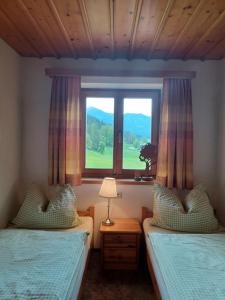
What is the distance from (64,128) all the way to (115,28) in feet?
4.02

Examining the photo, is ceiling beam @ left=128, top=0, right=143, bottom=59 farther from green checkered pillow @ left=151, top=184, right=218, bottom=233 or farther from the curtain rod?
green checkered pillow @ left=151, top=184, right=218, bottom=233

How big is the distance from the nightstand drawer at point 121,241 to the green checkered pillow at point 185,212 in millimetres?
278

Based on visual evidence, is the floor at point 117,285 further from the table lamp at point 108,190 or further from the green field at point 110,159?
the green field at point 110,159

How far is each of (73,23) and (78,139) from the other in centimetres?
124

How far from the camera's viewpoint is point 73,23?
2.14 m

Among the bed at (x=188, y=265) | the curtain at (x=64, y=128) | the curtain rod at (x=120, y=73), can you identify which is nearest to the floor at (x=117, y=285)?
the bed at (x=188, y=265)

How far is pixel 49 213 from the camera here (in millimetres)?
2629

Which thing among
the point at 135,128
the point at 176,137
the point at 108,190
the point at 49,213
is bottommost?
the point at 49,213

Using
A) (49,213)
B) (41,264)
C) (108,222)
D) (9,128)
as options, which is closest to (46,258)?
(41,264)

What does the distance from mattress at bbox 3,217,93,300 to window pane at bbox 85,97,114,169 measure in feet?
3.53

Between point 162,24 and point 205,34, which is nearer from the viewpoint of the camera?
point 162,24

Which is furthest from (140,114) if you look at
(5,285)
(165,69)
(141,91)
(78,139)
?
(5,285)

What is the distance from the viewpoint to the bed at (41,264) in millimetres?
1427

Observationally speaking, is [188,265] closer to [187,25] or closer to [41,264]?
[41,264]
